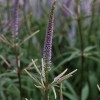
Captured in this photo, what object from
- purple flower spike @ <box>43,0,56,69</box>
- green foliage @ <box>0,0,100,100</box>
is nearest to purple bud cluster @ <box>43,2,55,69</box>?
purple flower spike @ <box>43,0,56,69</box>

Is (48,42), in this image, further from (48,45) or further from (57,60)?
(57,60)

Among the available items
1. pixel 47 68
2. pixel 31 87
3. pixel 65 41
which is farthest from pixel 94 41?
pixel 47 68

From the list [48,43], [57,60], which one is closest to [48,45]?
[48,43]

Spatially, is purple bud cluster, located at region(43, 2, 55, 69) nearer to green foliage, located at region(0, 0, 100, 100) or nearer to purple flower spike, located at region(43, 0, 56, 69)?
purple flower spike, located at region(43, 0, 56, 69)

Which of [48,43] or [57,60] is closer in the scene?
[48,43]

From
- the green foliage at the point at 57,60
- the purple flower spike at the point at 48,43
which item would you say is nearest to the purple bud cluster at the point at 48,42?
the purple flower spike at the point at 48,43

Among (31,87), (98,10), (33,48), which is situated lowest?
(31,87)

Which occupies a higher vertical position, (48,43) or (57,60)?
(48,43)

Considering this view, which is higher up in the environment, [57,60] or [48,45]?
[48,45]

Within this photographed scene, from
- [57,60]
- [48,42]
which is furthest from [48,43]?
[57,60]

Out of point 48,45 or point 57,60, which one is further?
point 57,60

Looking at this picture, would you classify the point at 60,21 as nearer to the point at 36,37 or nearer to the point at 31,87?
the point at 36,37
